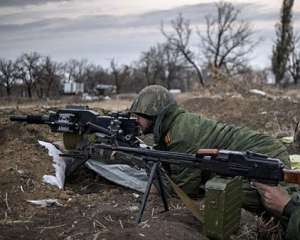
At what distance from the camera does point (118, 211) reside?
591 cm

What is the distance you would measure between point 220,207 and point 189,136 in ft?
4.14

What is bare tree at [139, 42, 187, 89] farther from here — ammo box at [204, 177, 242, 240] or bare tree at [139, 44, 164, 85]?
ammo box at [204, 177, 242, 240]

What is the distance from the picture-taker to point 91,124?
645 centimetres

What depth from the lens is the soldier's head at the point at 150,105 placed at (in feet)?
20.3

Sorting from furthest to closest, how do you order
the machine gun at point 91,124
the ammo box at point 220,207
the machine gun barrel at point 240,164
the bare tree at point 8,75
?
the bare tree at point 8,75 < the machine gun at point 91,124 < the ammo box at point 220,207 < the machine gun barrel at point 240,164

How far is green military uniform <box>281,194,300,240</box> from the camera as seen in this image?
5039 millimetres

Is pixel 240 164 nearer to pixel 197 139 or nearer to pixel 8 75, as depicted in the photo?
pixel 197 139

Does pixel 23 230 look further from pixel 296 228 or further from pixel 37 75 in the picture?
pixel 37 75

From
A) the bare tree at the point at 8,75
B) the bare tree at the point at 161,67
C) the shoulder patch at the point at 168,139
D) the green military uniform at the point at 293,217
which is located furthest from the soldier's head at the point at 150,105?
the bare tree at the point at 161,67

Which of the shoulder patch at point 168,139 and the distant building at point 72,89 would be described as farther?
the distant building at point 72,89

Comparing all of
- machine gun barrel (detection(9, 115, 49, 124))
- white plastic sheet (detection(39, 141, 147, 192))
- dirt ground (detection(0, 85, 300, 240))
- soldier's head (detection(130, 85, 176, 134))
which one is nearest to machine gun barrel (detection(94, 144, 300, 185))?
dirt ground (detection(0, 85, 300, 240))

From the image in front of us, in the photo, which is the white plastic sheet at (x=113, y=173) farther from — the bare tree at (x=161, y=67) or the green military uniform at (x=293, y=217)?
the bare tree at (x=161, y=67)

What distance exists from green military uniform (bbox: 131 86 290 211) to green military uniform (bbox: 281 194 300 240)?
75 centimetres

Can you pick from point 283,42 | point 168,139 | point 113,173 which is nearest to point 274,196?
point 168,139
